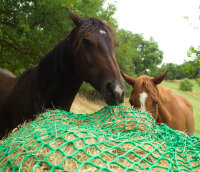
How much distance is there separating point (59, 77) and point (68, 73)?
0.15 m

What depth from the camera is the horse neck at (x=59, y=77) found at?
2564 millimetres

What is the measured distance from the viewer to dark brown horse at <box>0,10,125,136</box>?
7.52ft

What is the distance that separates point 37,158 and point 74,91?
1.89 m

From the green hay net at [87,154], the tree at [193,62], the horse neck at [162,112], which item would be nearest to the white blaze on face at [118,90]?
the green hay net at [87,154]

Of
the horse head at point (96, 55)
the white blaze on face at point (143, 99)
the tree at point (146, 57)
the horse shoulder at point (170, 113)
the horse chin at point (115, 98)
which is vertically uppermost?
the tree at point (146, 57)

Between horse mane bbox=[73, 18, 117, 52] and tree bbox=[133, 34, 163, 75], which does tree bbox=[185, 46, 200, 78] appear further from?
tree bbox=[133, 34, 163, 75]

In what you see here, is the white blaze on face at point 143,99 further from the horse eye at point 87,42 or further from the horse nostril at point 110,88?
the horse eye at point 87,42

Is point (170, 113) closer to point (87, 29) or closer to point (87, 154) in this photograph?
point (87, 29)

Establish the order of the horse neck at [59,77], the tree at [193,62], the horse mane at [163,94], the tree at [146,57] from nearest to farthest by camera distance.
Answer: the horse neck at [59,77]
the horse mane at [163,94]
the tree at [193,62]
the tree at [146,57]

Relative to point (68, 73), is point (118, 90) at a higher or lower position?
lower

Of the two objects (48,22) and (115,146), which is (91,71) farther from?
(48,22)

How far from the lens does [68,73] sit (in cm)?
258

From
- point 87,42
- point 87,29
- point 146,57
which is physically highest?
point 146,57

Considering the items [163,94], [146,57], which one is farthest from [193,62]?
[146,57]
